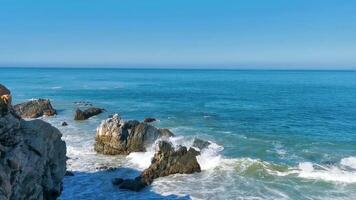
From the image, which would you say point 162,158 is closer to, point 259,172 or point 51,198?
point 259,172

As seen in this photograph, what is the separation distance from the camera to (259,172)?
38188mm

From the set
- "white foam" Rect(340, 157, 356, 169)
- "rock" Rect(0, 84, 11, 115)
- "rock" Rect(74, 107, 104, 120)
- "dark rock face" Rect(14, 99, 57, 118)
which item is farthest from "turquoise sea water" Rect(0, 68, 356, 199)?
"rock" Rect(0, 84, 11, 115)

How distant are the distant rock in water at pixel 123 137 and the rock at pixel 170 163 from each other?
25.1 feet

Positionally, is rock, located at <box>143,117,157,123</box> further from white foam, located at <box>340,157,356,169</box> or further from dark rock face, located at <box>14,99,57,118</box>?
white foam, located at <box>340,157,356,169</box>

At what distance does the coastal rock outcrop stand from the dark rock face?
4616 centimetres

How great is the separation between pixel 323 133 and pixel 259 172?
20.6m

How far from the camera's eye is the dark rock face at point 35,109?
69188mm

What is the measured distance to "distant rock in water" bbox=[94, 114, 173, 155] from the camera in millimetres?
44438

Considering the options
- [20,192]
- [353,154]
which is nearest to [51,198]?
[20,192]

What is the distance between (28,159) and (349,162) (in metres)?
31.9

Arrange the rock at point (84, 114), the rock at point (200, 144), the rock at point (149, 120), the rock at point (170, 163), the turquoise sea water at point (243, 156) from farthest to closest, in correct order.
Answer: the rock at point (84, 114)
the rock at point (149, 120)
the rock at point (200, 144)
the rock at point (170, 163)
the turquoise sea water at point (243, 156)

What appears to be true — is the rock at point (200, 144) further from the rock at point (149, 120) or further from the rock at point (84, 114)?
the rock at point (84, 114)

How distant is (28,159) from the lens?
20.7 meters

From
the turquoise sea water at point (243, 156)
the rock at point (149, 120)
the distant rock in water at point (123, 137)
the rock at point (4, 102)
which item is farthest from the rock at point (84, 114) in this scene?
the rock at point (4, 102)
